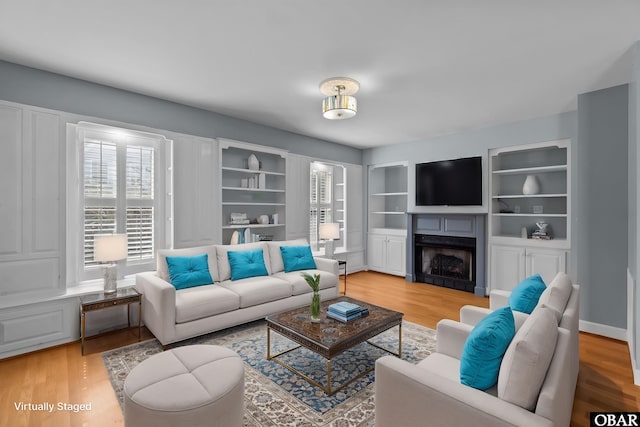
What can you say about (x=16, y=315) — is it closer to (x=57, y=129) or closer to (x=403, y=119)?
(x=57, y=129)

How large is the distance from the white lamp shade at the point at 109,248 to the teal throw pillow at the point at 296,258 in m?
1.95

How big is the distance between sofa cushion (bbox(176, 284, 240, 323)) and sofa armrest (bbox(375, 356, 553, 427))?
7.02 ft

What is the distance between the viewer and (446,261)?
5.77 m

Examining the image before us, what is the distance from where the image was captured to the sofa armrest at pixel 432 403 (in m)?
1.19

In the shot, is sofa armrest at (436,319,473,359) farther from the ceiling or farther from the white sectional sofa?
the ceiling

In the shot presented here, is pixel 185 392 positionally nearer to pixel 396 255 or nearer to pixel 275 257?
pixel 275 257

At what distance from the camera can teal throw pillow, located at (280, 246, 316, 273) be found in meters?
4.33

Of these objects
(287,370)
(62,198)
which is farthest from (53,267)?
(287,370)

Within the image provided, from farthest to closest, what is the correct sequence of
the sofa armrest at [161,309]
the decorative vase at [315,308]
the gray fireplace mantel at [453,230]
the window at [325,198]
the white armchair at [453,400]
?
the window at [325,198] → the gray fireplace mantel at [453,230] → the sofa armrest at [161,309] → the decorative vase at [315,308] → the white armchair at [453,400]

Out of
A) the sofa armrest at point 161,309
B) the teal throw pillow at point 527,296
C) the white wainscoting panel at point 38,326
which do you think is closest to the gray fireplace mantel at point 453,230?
the teal throw pillow at point 527,296

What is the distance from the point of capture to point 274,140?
5.25 metres

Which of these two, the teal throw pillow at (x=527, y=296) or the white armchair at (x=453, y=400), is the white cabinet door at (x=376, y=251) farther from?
the white armchair at (x=453, y=400)

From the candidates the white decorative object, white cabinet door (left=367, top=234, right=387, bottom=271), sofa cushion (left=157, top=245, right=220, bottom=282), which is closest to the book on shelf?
sofa cushion (left=157, top=245, right=220, bottom=282)

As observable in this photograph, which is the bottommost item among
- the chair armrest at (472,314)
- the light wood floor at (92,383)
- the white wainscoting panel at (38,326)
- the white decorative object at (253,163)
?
the light wood floor at (92,383)
